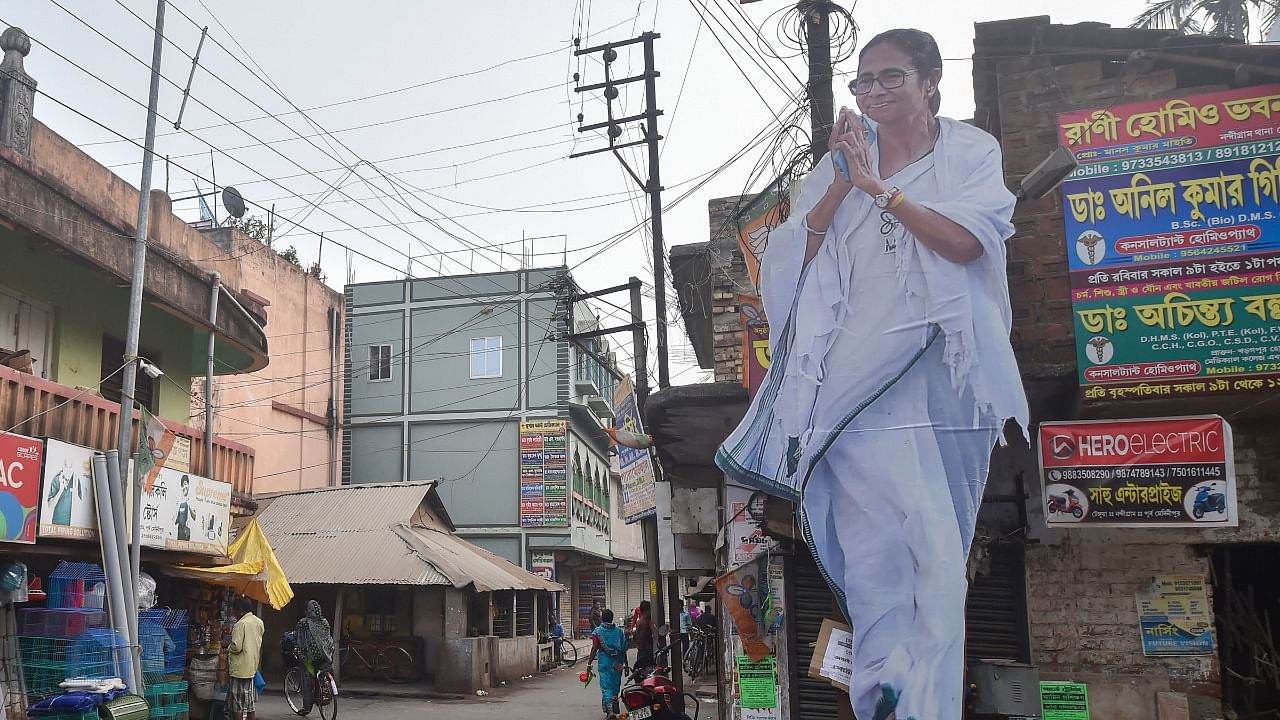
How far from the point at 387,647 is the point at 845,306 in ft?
50.5

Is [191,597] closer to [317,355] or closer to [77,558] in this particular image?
→ [77,558]

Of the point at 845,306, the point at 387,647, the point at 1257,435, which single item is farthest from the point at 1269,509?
the point at 387,647

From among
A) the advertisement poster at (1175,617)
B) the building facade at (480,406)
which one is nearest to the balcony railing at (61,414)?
the advertisement poster at (1175,617)

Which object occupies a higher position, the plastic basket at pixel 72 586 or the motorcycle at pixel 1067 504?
the motorcycle at pixel 1067 504

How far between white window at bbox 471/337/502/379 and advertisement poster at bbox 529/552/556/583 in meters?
5.93

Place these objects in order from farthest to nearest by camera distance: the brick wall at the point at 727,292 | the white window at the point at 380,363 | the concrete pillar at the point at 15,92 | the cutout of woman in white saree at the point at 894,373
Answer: the white window at the point at 380,363 → the concrete pillar at the point at 15,92 → the brick wall at the point at 727,292 → the cutout of woman in white saree at the point at 894,373

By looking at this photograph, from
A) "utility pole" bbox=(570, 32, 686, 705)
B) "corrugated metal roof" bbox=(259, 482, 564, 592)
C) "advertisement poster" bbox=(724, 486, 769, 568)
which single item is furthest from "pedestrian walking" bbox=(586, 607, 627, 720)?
"corrugated metal roof" bbox=(259, 482, 564, 592)

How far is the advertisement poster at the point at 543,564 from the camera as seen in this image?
3167 cm

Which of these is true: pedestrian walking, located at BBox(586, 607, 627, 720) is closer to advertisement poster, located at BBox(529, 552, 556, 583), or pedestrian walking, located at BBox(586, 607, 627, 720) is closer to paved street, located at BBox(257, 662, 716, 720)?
paved street, located at BBox(257, 662, 716, 720)

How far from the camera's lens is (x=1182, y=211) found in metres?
8.83

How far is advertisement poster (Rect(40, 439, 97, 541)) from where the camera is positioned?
10.8 m

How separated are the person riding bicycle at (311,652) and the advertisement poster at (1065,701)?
11.0m

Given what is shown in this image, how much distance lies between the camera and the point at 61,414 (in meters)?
11.6

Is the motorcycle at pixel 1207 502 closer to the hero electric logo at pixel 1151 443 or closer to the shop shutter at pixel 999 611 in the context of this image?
the hero electric logo at pixel 1151 443
